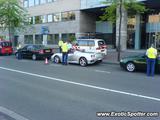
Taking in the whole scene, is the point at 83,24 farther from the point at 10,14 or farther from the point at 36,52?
the point at 36,52

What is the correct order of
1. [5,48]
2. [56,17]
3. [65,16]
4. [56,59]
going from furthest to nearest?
[56,17] < [65,16] < [5,48] < [56,59]

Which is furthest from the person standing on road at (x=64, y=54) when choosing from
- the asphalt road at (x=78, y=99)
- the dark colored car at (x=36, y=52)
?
the asphalt road at (x=78, y=99)

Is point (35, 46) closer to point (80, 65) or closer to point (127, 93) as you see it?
point (80, 65)

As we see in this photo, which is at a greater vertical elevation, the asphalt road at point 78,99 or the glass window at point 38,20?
the glass window at point 38,20

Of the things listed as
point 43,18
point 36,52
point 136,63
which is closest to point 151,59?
point 136,63

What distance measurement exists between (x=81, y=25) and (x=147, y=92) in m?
31.1

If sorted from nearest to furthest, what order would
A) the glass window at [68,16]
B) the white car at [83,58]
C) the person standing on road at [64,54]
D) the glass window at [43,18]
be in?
the white car at [83,58], the person standing on road at [64,54], the glass window at [68,16], the glass window at [43,18]

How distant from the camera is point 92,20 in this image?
41.7 meters

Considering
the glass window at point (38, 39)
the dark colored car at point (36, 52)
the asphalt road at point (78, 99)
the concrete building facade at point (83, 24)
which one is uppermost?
the concrete building facade at point (83, 24)

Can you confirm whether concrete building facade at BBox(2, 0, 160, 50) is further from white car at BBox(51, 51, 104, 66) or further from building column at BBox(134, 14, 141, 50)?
white car at BBox(51, 51, 104, 66)

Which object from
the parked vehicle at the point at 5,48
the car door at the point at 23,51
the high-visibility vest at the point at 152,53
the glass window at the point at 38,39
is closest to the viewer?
the high-visibility vest at the point at 152,53

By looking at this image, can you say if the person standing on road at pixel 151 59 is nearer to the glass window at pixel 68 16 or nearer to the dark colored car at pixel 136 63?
the dark colored car at pixel 136 63

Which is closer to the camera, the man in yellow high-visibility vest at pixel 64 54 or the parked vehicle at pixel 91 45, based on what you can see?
the man in yellow high-visibility vest at pixel 64 54

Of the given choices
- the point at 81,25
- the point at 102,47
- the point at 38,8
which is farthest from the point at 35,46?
the point at 38,8
